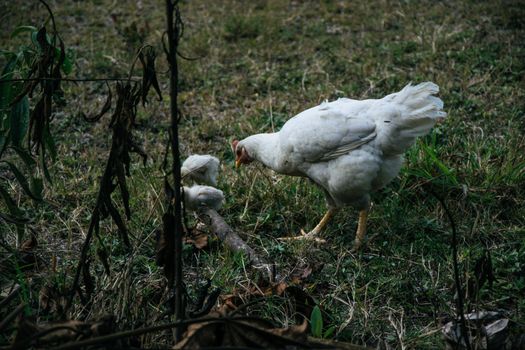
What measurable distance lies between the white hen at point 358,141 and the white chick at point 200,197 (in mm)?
562

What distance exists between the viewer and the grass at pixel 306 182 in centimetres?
314

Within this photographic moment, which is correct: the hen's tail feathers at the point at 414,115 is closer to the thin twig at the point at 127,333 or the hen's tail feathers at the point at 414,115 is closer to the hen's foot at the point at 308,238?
Result: the hen's foot at the point at 308,238

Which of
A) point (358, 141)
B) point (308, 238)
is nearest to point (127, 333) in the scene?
point (308, 238)

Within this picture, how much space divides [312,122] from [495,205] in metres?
1.42

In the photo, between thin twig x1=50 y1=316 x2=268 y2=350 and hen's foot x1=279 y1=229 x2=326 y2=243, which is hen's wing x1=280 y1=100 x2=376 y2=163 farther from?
thin twig x1=50 y1=316 x2=268 y2=350

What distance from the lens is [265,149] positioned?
13.9 feet

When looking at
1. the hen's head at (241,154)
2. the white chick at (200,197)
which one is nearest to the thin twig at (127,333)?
the white chick at (200,197)

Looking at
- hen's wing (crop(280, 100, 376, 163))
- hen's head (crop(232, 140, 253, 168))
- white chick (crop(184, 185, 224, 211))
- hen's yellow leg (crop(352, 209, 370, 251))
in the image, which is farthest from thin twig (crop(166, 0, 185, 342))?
hen's head (crop(232, 140, 253, 168))

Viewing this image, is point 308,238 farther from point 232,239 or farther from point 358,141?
point 358,141

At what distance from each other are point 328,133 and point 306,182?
2.96 ft

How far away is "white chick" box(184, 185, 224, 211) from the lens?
12.4 feet

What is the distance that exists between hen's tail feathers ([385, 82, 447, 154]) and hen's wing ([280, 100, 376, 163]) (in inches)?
5.8

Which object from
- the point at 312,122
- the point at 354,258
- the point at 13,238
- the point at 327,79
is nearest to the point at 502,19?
the point at 327,79

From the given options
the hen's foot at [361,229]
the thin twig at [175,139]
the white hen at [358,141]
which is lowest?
the hen's foot at [361,229]
